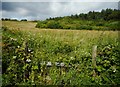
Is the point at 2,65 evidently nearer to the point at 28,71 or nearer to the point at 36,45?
the point at 28,71

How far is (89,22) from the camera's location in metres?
43.8

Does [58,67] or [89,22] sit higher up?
[89,22]

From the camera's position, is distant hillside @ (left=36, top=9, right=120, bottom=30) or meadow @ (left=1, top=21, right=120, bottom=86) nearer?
meadow @ (left=1, top=21, right=120, bottom=86)

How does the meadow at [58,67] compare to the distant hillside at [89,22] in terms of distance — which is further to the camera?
the distant hillside at [89,22]

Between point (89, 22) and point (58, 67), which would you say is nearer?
point (58, 67)

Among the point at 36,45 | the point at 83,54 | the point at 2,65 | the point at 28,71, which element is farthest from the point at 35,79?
the point at 36,45

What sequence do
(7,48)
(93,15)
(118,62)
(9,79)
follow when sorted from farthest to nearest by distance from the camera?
(93,15) → (7,48) → (118,62) → (9,79)

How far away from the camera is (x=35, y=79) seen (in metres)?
5.10

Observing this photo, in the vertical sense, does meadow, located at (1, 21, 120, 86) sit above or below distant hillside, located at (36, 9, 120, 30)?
below

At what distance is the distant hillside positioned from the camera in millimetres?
35394

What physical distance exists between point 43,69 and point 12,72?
0.66 m

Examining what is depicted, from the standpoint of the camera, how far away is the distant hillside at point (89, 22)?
3539 centimetres

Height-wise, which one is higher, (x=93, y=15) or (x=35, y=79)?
(x=93, y=15)

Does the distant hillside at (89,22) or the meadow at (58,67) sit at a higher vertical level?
the distant hillside at (89,22)
